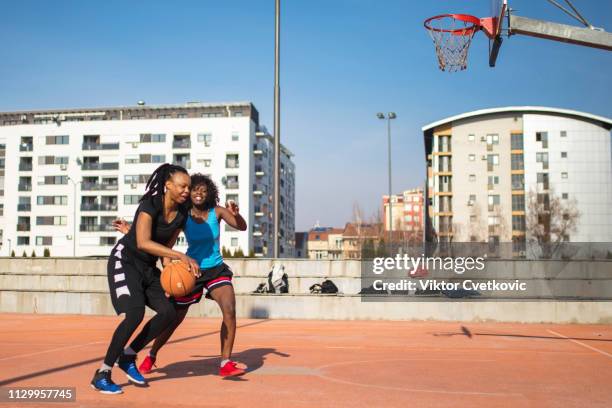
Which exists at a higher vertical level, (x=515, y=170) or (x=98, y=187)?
(x=515, y=170)

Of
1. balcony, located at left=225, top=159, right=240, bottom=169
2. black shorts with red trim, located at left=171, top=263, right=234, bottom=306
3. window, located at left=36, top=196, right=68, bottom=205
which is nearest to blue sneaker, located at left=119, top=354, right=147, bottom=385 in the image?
black shorts with red trim, located at left=171, top=263, right=234, bottom=306

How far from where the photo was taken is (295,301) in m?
15.3

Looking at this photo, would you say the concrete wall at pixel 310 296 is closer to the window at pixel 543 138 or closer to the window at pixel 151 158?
the window at pixel 151 158

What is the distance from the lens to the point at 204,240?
643 cm

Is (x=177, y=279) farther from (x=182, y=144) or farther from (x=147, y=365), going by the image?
(x=182, y=144)

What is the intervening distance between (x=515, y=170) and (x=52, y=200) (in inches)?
2285

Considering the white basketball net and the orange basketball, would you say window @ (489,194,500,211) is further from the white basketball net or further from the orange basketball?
the orange basketball

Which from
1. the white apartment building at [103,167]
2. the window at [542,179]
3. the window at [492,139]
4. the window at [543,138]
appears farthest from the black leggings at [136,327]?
the window at [543,138]

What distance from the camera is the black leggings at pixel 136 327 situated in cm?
561

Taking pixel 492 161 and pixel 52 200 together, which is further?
pixel 492 161

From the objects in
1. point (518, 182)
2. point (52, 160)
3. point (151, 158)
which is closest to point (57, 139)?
point (52, 160)

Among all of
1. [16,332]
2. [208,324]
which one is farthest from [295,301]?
[16,332]

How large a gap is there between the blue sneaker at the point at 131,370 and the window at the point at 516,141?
252 feet

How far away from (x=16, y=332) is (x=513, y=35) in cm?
1028
